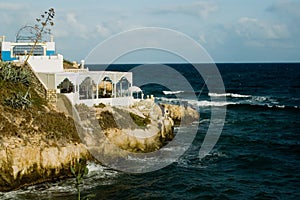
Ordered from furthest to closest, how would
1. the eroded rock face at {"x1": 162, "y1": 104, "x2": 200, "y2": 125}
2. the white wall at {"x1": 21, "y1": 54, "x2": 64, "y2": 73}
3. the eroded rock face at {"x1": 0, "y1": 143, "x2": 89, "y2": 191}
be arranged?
1. the eroded rock face at {"x1": 162, "y1": 104, "x2": 200, "y2": 125}
2. the white wall at {"x1": 21, "y1": 54, "x2": 64, "y2": 73}
3. the eroded rock face at {"x1": 0, "y1": 143, "x2": 89, "y2": 191}

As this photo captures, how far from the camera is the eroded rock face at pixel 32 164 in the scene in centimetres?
2256

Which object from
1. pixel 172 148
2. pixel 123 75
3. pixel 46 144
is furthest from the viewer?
pixel 123 75

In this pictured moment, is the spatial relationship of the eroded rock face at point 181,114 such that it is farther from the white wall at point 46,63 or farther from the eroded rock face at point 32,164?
the eroded rock face at point 32,164

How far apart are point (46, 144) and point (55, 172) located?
5.67 feet

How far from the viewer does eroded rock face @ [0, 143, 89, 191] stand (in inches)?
888

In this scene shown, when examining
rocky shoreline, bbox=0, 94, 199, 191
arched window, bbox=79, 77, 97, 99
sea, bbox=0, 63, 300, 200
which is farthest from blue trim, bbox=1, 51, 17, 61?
sea, bbox=0, 63, 300, 200

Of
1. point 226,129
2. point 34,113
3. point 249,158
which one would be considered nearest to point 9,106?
point 34,113

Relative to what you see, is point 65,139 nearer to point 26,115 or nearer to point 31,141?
point 31,141

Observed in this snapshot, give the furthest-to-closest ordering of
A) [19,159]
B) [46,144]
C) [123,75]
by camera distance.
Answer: [123,75] < [46,144] < [19,159]

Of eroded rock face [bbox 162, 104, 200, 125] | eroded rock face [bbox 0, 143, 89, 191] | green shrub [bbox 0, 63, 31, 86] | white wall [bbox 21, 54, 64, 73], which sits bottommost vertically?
eroded rock face [bbox 0, 143, 89, 191]

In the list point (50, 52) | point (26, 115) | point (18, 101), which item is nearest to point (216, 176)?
point (26, 115)

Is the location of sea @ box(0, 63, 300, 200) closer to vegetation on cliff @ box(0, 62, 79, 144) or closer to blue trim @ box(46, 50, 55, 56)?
vegetation on cliff @ box(0, 62, 79, 144)

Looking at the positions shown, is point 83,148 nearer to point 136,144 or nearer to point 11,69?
point 136,144

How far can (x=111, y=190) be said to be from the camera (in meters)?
23.8
